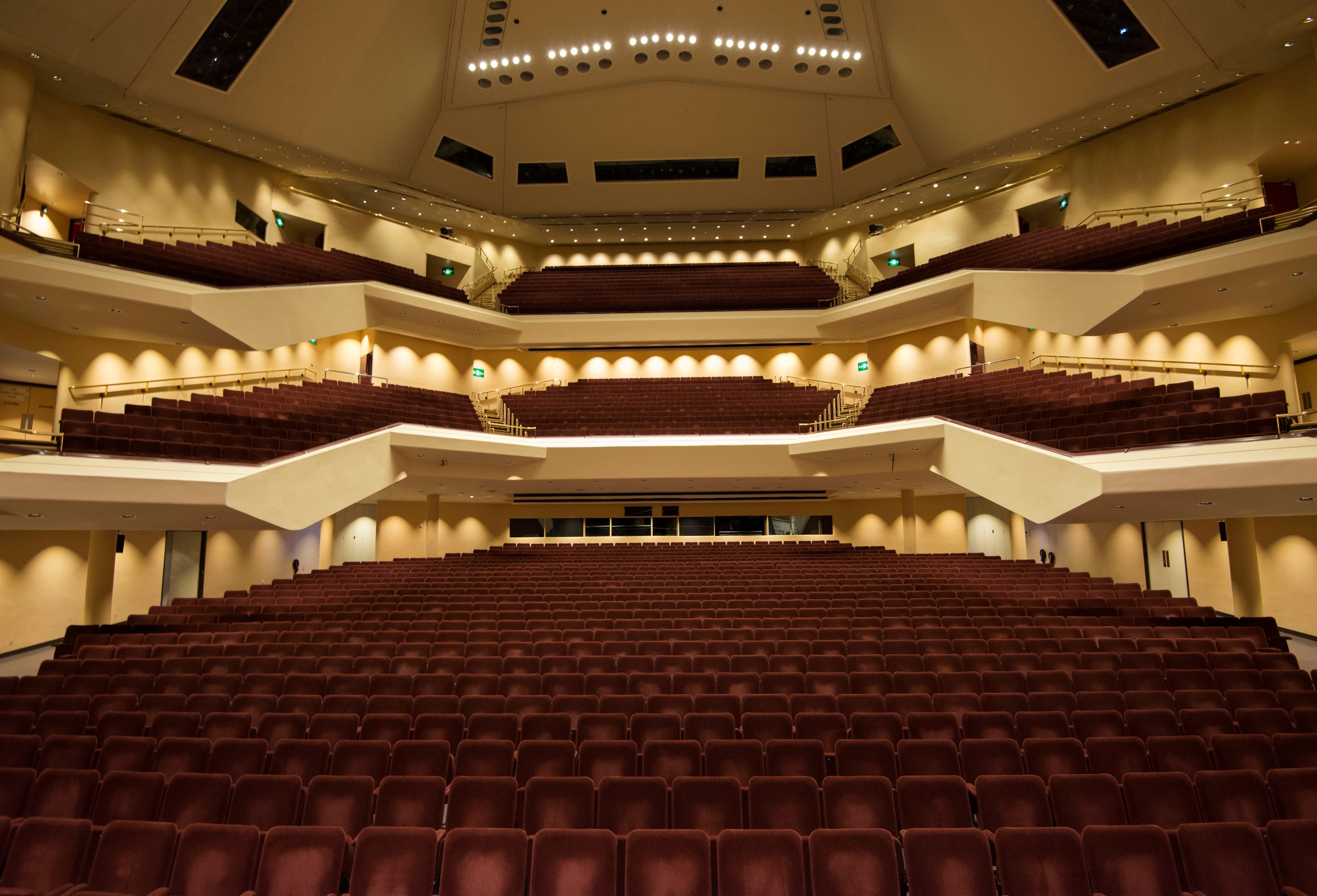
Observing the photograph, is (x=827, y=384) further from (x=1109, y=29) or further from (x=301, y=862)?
(x=301, y=862)

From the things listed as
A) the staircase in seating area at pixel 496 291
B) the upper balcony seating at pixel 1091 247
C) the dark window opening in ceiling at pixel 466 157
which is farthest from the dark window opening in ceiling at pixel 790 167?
the staircase in seating area at pixel 496 291

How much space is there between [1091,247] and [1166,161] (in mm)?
2142

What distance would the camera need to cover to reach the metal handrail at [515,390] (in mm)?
15789

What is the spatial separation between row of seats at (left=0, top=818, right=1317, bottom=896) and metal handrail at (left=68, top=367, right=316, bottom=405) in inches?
370

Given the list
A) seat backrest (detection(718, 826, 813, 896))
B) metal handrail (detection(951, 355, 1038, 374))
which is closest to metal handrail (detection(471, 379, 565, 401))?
metal handrail (detection(951, 355, 1038, 374))

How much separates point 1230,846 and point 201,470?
29.1 ft

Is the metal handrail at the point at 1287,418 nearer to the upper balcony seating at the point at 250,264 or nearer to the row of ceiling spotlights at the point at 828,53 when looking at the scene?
the row of ceiling spotlights at the point at 828,53

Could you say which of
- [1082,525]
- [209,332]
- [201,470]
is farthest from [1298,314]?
[209,332]

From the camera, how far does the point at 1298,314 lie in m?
9.56

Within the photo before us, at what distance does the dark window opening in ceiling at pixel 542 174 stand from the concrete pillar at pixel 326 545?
9.21 meters

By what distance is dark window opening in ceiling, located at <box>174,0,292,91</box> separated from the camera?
10.4 meters

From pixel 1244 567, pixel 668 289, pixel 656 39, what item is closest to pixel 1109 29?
pixel 656 39

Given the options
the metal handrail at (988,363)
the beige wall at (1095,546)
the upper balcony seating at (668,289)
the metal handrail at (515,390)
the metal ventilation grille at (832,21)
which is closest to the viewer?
the beige wall at (1095,546)

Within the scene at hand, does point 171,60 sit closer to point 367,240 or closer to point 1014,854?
point 367,240
